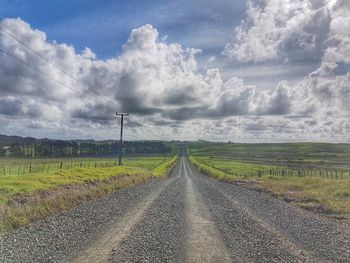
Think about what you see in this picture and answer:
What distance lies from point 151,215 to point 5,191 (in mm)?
12441

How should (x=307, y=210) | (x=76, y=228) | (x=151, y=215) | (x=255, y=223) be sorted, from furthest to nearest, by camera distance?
1. (x=307, y=210)
2. (x=151, y=215)
3. (x=255, y=223)
4. (x=76, y=228)

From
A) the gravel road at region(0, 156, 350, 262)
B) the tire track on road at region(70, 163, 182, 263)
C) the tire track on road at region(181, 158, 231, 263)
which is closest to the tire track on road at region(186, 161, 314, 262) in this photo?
the gravel road at region(0, 156, 350, 262)

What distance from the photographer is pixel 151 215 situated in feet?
69.1

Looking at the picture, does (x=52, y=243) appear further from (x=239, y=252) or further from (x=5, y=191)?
(x=5, y=191)

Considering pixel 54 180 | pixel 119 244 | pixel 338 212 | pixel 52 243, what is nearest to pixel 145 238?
pixel 119 244

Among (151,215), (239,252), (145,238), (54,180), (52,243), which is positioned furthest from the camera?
(54,180)

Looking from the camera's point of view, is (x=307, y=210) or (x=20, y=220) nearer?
(x=20, y=220)

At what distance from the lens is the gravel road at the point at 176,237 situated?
12.5 meters

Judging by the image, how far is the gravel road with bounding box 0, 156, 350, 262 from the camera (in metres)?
12.5

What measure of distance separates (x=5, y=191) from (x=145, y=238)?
16339mm

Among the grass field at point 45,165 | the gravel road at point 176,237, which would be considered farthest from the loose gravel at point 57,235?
the grass field at point 45,165

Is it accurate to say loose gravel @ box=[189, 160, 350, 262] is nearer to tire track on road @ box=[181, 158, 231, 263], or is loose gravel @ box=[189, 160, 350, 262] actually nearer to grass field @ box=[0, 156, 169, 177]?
tire track on road @ box=[181, 158, 231, 263]

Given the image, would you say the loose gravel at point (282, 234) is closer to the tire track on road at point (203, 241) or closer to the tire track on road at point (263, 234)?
the tire track on road at point (263, 234)

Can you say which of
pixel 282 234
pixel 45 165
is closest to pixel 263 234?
pixel 282 234
